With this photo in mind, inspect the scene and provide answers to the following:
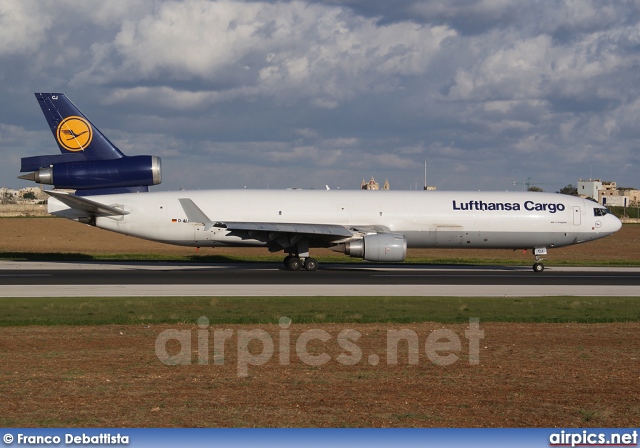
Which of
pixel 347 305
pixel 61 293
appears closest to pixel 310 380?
pixel 347 305

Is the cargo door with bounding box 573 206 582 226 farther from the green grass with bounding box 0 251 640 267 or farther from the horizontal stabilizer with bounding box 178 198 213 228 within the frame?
the horizontal stabilizer with bounding box 178 198 213 228

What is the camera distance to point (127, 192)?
37531mm

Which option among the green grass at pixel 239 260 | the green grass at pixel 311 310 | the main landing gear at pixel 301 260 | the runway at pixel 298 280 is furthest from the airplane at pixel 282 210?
the green grass at pixel 311 310

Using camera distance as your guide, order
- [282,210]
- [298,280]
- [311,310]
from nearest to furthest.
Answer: [311,310], [298,280], [282,210]

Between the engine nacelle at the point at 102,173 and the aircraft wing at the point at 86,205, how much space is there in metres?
1.37

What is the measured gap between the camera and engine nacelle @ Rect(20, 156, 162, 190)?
3638 cm

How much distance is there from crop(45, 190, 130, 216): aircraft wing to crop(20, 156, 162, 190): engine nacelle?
137 cm

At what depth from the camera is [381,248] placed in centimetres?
3294

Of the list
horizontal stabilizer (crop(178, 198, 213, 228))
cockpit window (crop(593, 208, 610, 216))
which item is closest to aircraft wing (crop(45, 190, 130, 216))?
horizontal stabilizer (crop(178, 198, 213, 228))

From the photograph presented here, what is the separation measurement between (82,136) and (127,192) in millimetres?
3472

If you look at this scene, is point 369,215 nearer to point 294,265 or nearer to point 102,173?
point 294,265

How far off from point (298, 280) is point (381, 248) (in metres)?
4.56

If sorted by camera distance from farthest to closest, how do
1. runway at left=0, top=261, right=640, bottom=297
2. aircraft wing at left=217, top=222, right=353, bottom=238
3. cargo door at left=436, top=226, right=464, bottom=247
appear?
cargo door at left=436, top=226, right=464, bottom=247 < aircraft wing at left=217, top=222, right=353, bottom=238 < runway at left=0, top=261, right=640, bottom=297

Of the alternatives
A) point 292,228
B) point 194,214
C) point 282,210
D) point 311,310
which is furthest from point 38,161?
point 311,310
